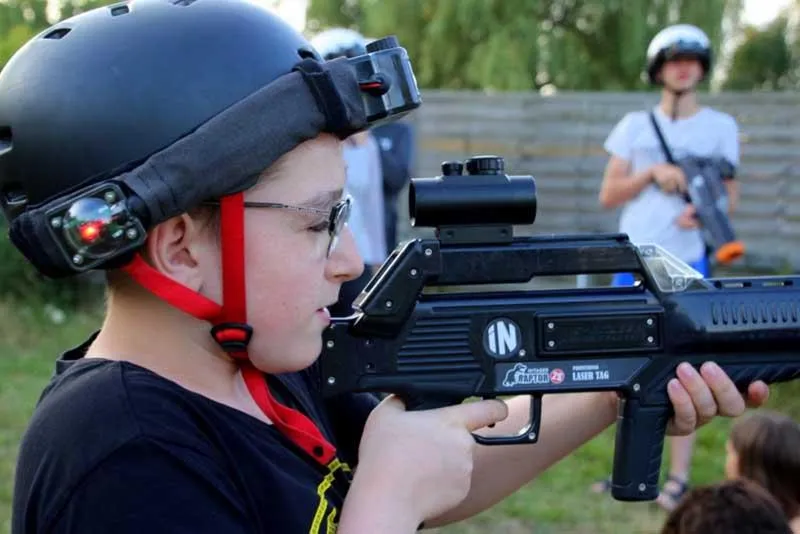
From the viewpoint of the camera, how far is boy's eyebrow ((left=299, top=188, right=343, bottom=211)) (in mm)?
1777

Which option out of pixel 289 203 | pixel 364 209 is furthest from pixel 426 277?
pixel 364 209

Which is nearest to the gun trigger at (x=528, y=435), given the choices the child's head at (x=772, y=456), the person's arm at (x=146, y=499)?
the person's arm at (x=146, y=499)

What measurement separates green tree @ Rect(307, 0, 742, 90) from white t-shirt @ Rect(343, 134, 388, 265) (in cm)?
1345

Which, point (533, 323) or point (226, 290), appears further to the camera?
point (533, 323)

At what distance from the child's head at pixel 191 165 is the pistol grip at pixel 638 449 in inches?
28.7

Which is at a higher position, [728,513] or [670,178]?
[670,178]

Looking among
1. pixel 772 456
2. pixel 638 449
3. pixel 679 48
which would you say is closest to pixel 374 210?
pixel 679 48

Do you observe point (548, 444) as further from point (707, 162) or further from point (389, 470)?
point (707, 162)

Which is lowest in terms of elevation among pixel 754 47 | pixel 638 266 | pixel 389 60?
pixel 754 47

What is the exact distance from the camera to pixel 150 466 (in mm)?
1547

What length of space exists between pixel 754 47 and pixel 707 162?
24.7m

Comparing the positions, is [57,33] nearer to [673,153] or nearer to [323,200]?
[323,200]

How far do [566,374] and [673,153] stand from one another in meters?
3.69

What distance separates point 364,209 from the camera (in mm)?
5898
